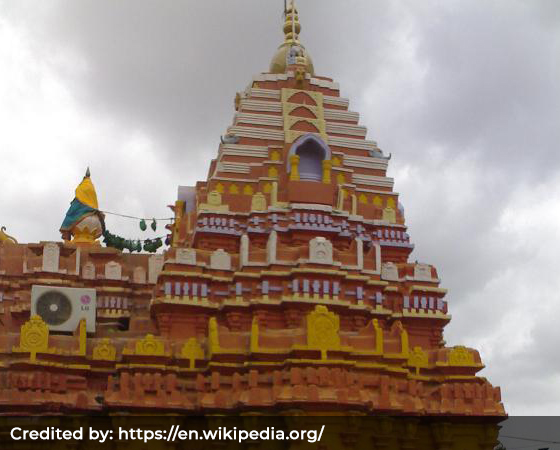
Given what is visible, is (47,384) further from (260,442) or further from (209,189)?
(209,189)

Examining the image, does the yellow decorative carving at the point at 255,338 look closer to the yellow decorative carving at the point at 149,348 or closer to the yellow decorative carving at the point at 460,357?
A: the yellow decorative carving at the point at 149,348

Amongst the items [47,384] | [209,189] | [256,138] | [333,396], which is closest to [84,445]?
[47,384]

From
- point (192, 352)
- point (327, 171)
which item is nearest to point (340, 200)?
point (327, 171)

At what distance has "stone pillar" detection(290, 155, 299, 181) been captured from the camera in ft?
89.9

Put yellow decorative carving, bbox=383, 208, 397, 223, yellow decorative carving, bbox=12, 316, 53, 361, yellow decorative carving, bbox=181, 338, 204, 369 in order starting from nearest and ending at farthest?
yellow decorative carving, bbox=12, 316, 53, 361 < yellow decorative carving, bbox=181, 338, 204, 369 < yellow decorative carving, bbox=383, 208, 397, 223

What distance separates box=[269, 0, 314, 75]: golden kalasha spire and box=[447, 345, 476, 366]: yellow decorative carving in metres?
12.0

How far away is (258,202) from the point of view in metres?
27.4

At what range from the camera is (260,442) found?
72.9 ft

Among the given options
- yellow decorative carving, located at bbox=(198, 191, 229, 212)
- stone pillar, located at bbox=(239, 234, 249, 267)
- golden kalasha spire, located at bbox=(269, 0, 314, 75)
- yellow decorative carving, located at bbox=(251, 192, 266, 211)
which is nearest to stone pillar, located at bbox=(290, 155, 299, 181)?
yellow decorative carving, located at bbox=(251, 192, 266, 211)

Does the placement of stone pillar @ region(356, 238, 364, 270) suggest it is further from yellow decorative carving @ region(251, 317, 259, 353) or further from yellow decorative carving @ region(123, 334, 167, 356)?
yellow decorative carving @ region(123, 334, 167, 356)

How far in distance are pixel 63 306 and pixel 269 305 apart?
6491 mm

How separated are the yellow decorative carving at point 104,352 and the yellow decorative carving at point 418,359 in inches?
328

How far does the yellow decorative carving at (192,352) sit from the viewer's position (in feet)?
77.5

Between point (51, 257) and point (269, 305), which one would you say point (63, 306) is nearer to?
point (51, 257)
